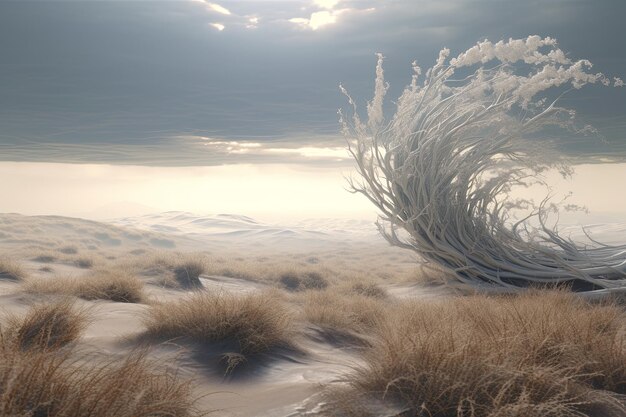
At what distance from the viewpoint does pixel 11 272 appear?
12062mm

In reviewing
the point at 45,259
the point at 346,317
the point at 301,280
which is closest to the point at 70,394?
the point at 346,317

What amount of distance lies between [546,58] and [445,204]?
333 centimetres

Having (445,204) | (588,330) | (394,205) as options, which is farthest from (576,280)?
(588,330)

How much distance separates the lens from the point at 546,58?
10570 mm

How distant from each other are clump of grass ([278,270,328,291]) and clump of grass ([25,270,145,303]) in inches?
268

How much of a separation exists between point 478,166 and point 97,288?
7.51 metres

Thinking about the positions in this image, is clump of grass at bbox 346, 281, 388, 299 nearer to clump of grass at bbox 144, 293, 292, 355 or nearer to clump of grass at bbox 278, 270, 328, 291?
clump of grass at bbox 278, 270, 328, 291

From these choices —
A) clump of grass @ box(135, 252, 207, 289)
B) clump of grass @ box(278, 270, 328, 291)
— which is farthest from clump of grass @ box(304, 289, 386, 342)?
clump of grass @ box(278, 270, 328, 291)

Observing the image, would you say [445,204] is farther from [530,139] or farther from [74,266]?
[74,266]

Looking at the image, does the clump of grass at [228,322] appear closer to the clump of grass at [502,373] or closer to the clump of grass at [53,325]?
the clump of grass at [53,325]

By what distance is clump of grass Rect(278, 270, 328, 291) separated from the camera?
16164mm

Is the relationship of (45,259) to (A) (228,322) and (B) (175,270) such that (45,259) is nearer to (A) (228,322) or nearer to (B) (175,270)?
(B) (175,270)

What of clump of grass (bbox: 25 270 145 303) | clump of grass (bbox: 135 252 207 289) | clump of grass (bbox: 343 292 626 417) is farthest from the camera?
clump of grass (bbox: 135 252 207 289)

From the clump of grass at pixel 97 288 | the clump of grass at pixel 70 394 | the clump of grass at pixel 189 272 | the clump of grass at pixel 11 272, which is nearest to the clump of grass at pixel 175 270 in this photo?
the clump of grass at pixel 189 272
